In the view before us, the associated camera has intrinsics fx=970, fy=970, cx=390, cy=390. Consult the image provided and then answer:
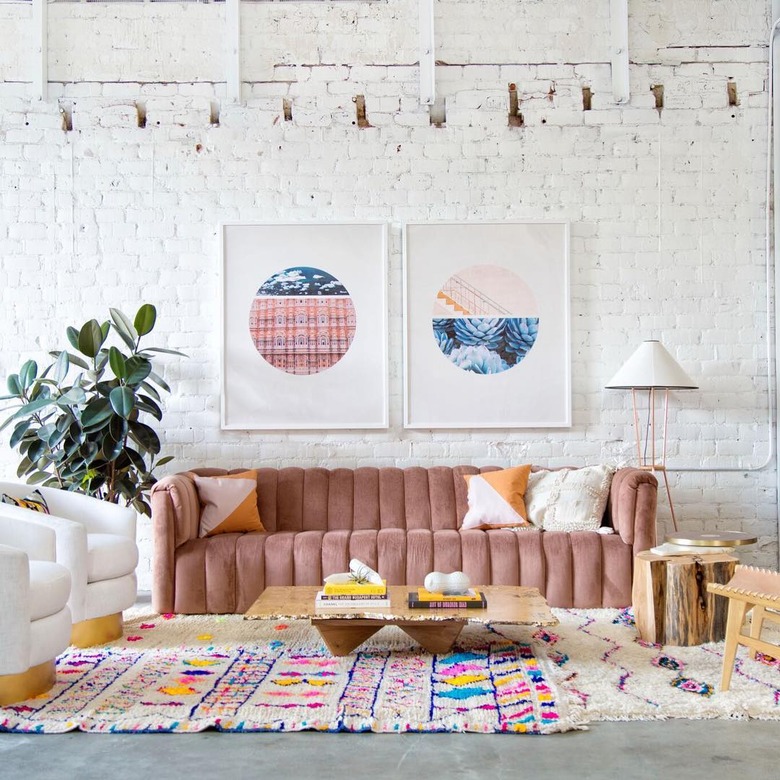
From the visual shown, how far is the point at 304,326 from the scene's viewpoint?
20.5 ft

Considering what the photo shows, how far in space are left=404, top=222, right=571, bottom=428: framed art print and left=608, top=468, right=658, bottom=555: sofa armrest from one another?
102 centimetres

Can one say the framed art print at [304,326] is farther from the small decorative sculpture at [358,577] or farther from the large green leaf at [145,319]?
the small decorative sculpture at [358,577]

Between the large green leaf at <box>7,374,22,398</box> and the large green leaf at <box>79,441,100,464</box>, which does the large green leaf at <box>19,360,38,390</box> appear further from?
the large green leaf at <box>79,441,100,464</box>

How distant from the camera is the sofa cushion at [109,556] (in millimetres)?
4445

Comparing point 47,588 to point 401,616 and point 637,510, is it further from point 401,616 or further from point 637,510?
point 637,510

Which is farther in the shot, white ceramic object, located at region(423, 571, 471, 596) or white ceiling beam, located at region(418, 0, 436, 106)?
white ceiling beam, located at region(418, 0, 436, 106)

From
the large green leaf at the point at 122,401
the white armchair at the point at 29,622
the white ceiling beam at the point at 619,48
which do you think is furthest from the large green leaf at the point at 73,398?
the white ceiling beam at the point at 619,48

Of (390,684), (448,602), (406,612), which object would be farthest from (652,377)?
(390,684)

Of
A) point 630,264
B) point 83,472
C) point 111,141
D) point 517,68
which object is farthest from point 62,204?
point 630,264

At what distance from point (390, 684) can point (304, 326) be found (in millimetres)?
3034

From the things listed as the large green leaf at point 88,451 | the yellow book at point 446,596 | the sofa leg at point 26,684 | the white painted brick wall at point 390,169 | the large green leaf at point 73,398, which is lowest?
the sofa leg at point 26,684

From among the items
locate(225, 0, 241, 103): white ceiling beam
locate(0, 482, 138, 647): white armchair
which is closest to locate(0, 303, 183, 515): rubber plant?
locate(0, 482, 138, 647): white armchair

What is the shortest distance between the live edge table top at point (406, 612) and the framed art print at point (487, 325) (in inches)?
81.7

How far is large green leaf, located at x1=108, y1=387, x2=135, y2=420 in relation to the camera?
5.43 m
